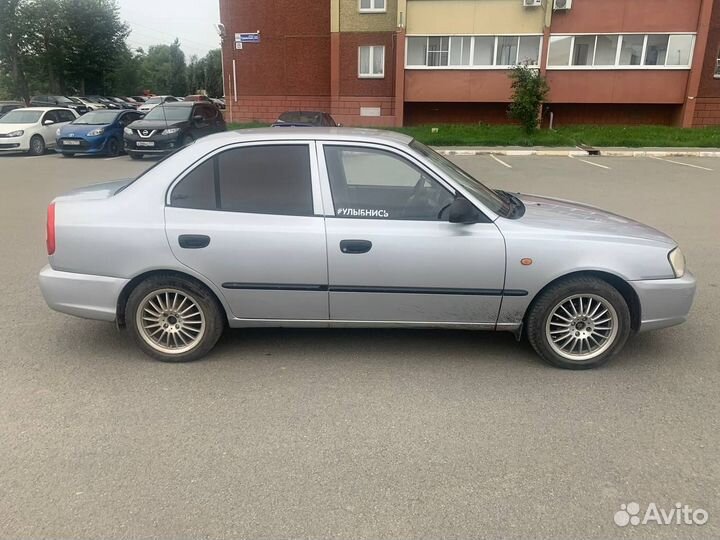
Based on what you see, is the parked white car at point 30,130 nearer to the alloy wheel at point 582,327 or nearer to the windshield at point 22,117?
the windshield at point 22,117

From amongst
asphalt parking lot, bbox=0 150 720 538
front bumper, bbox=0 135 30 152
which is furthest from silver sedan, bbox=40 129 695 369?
front bumper, bbox=0 135 30 152

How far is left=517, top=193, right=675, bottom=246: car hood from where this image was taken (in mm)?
3938

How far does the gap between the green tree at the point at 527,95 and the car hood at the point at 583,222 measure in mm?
18810

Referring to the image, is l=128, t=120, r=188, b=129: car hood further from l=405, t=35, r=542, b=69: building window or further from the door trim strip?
the door trim strip

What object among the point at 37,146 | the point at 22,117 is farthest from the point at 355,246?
the point at 22,117

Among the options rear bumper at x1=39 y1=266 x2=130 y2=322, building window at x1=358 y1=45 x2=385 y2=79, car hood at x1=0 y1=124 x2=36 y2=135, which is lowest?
rear bumper at x1=39 y1=266 x2=130 y2=322

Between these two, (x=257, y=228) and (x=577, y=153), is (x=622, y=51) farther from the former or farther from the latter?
(x=257, y=228)

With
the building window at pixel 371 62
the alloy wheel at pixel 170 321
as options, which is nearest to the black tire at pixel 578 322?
the alloy wheel at pixel 170 321

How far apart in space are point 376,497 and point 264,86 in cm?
2716

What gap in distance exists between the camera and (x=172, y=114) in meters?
17.5

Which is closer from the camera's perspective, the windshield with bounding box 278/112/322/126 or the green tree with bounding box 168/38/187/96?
the windshield with bounding box 278/112/322/126

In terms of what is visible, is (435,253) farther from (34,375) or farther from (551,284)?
(34,375)

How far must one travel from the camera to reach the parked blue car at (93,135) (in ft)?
57.1

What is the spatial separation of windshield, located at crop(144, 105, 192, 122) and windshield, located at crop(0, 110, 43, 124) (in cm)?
436
